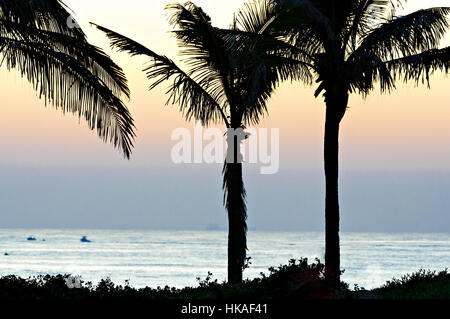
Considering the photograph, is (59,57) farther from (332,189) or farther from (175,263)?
(175,263)

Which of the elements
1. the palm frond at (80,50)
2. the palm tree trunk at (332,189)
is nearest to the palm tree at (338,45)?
the palm tree trunk at (332,189)

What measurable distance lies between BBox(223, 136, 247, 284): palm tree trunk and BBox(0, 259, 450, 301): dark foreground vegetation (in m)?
1.21

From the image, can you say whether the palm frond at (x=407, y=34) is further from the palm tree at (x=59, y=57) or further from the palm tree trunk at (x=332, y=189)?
the palm tree at (x=59, y=57)

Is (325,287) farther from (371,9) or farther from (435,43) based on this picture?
(371,9)

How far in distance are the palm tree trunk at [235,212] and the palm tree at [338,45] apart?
2248mm

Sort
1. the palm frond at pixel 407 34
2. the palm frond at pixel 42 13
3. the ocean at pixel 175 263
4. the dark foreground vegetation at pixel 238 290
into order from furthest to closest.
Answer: the ocean at pixel 175 263 < the palm frond at pixel 407 34 < the dark foreground vegetation at pixel 238 290 < the palm frond at pixel 42 13

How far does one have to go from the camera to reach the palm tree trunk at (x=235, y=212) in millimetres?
19798

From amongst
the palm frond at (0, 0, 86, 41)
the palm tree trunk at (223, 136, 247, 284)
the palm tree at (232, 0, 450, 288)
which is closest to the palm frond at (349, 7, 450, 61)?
the palm tree at (232, 0, 450, 288)

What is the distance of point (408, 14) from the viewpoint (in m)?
18.1

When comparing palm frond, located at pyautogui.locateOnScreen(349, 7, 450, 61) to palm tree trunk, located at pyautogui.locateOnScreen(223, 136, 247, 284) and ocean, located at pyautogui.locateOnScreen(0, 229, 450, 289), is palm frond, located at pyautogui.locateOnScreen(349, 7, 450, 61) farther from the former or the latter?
ocean, located at pyautogui.locateOnScreen(0, 229, 450, 289)

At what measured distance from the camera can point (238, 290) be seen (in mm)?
16547

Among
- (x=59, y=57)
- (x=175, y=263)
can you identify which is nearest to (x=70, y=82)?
(x=59, y=57)

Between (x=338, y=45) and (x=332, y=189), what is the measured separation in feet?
12.4
